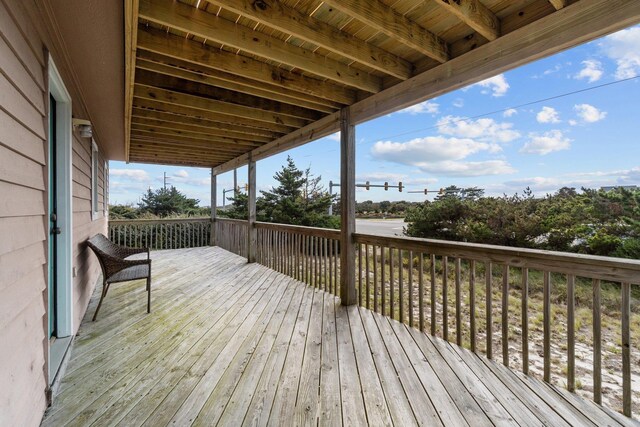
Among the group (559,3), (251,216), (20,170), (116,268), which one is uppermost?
(559,3)

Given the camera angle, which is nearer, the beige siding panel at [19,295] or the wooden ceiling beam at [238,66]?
the beige siding panel at [19,295]

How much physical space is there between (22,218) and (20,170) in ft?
0.70

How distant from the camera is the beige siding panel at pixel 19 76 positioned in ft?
3.50

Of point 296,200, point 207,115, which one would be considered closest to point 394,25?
point 207,115

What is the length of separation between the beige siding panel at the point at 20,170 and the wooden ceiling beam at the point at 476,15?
2.19 m

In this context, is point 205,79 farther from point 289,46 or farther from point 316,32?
point 316,32

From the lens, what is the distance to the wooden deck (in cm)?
151

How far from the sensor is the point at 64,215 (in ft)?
7.41

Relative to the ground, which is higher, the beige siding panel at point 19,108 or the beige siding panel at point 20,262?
the beige siding panel at point 19,108

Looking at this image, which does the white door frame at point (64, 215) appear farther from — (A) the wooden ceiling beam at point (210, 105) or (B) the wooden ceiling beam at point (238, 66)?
(B) the wooden ceiling beam at point (238, 66)

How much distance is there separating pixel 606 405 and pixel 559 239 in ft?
13.3

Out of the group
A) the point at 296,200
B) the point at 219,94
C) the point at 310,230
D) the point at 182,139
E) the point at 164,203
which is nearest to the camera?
the point at 219,94

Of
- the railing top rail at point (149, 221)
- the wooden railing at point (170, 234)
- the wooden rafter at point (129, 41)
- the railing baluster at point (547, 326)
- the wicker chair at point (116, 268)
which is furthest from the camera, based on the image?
the wooden railing at point (170, 234)

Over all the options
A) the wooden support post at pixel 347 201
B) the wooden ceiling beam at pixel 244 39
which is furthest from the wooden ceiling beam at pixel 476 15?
the wooden support post at pixel 347 201
